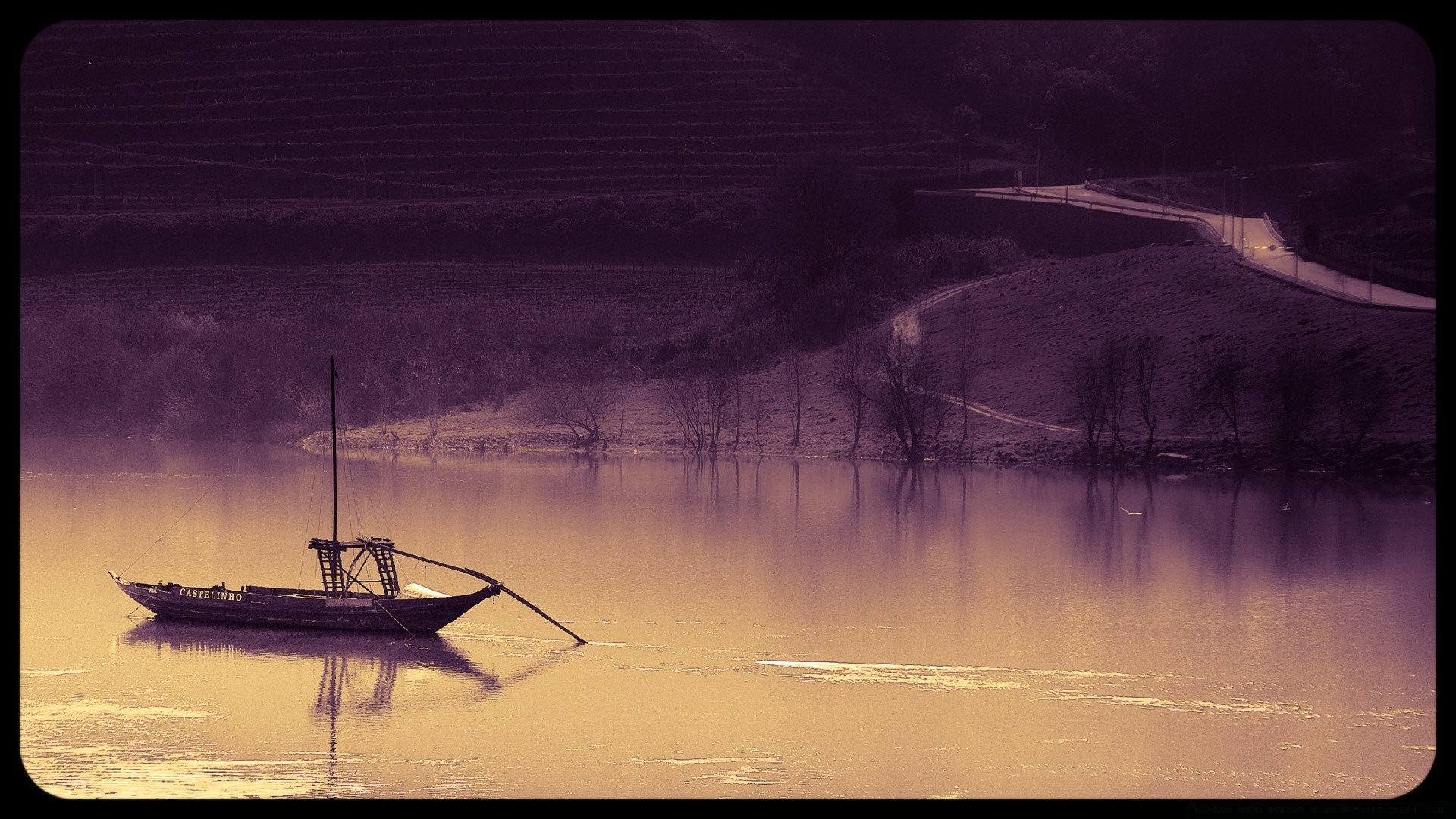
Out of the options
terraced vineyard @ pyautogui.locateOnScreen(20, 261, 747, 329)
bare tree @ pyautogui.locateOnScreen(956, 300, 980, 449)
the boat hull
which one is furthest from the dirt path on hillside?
the boat hull

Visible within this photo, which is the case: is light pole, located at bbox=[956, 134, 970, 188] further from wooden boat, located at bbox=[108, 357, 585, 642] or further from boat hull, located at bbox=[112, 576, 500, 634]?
boat hull, located at bbox=[112, 576, 500, 634]

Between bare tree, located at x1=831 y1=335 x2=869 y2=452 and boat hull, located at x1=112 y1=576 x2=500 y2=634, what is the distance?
86.7 ft

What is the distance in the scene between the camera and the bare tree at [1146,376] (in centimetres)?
4326

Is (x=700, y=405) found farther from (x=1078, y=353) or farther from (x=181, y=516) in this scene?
(x=181, y=516)

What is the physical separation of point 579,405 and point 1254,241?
26.0 metres

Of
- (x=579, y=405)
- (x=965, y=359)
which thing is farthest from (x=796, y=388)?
(x=579, y=405)

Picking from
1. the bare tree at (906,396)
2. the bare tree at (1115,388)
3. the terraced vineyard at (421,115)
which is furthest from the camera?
the terraced vineyard at (421,115)

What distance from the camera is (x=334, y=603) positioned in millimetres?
21203

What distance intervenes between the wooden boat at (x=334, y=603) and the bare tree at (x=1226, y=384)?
2722 cm

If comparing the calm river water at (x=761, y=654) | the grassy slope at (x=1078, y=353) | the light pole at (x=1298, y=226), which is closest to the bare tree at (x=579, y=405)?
the grassy slope at (x=1078, y=353)

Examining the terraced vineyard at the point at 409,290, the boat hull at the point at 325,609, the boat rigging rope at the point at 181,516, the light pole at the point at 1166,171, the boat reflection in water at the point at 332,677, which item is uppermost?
the light pole at the point at 1166,171

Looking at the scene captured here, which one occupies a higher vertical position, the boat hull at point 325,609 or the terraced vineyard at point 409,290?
the terraced vineyard at point 409,290

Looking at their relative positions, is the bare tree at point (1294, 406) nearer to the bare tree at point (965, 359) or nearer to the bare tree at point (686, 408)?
the bare tree at point (965, 359)

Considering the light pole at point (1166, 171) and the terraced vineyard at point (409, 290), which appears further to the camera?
the light pole at point (1166, 171)
